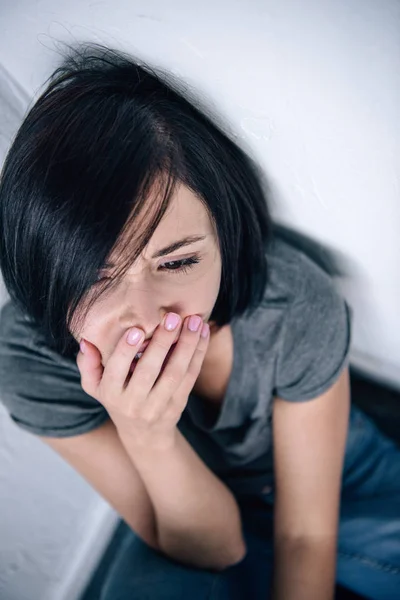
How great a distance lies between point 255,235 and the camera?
66 centimetres

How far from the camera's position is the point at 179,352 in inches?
22.4

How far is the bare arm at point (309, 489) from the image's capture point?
0.73 meters

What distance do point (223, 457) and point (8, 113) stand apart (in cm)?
72

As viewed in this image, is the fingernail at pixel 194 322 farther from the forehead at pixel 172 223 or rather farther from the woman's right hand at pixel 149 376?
the forehead at pixel 172 223

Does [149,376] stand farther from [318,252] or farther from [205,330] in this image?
[318,252]

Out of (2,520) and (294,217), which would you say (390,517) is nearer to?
(294,217)

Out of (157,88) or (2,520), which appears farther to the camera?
(2,520)

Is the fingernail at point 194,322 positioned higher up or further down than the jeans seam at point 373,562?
higher up

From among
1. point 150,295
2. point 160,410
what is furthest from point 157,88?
point 160,410

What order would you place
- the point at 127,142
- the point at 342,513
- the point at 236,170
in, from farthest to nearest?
the point at 342,513 → the point at 236,170 → the point at 127,142

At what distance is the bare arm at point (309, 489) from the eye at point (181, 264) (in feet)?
1.03

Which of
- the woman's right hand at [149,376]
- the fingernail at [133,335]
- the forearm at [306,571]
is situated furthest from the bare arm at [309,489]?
the fingernail at [133,335]

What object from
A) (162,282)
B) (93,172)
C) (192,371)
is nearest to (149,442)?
(192,371)

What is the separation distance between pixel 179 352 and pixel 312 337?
8.9 inches
